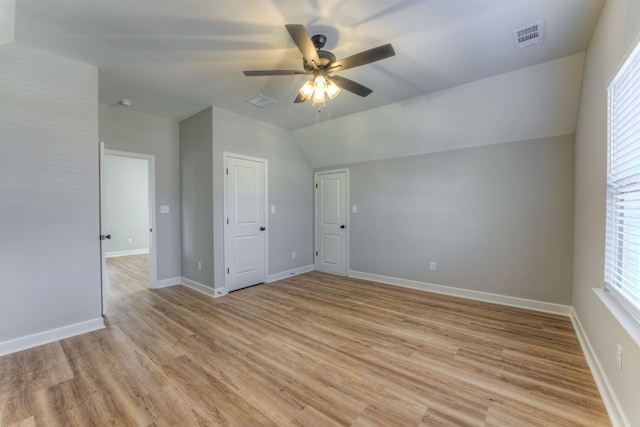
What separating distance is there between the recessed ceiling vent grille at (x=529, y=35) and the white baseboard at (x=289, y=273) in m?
4.49

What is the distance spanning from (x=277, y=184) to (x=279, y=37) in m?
2.88

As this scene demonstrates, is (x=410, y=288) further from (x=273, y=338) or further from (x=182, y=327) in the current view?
(x=182, y=327)

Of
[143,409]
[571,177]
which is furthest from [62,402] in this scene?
[571,177]

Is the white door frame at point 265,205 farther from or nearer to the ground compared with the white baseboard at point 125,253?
farther from the ground

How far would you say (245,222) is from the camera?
449 centimetres

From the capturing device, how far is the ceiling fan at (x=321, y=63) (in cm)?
194

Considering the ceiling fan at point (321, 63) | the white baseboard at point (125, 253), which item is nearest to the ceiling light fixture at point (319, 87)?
the ceiling fan at point (321, 63)

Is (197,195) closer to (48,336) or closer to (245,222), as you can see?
(245,222)

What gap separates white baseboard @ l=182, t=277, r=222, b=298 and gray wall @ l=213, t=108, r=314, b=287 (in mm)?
173

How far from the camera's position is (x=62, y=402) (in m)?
1.84

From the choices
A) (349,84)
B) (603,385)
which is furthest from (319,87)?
(603,385)

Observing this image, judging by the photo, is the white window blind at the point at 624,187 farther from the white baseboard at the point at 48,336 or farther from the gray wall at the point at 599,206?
the white baseboard at the point at 48,336

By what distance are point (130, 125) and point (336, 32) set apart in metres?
3.51

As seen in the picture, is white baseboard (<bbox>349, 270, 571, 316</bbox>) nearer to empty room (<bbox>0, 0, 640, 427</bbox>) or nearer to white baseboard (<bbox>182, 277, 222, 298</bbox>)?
empty room (<bbox>0, 0, 640, 427</bbox>)
